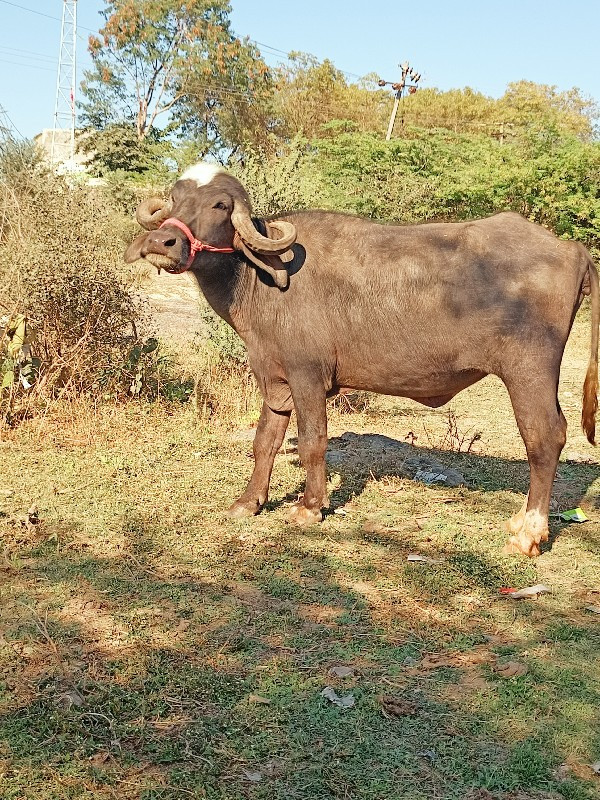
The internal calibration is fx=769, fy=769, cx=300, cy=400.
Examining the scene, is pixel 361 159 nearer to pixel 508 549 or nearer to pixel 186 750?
pixel 508 549

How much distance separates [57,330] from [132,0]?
1487 inches

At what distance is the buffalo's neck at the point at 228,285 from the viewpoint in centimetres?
495

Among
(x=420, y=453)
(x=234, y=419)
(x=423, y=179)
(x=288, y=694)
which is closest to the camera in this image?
(x=288, y=694)

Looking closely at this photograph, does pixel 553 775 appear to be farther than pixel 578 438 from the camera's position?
No

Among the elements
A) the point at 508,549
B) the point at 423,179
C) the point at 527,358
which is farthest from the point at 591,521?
the point at 423,179

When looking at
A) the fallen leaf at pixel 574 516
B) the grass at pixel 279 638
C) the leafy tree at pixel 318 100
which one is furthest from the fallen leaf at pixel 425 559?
the leafy tree at pixel 318 100

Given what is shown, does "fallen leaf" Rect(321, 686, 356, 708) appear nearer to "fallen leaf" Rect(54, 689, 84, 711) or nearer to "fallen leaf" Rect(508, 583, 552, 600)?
"fallen leaf" Rect(54, 689, 84, 711)

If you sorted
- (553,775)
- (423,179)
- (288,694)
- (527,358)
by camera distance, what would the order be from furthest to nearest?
(423,179)
(527,358)
(288,694)
(553,775)

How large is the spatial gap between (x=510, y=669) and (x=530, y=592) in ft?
2.76

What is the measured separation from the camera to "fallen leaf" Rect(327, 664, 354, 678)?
335cm

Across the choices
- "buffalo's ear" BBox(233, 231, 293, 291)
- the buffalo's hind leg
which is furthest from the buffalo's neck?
the buffalo's hind leg

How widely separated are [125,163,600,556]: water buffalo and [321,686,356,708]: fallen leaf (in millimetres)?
1934

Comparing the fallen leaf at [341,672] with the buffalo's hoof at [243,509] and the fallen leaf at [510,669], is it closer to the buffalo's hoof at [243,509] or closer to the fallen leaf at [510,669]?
the fallen leaf at [510,669]

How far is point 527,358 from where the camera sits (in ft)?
14.8
